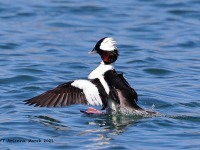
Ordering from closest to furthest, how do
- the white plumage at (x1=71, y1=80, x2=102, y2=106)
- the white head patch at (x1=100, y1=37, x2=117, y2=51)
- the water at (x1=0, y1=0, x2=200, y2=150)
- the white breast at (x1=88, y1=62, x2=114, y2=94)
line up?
1. the water at (x1=0, y1=0, x2=200, y2=150)
2. the white plumage at (x1=71, y1=80, x2=102, y2=106)
3. the white breast at (x1=88, y1=62, x2=114, y2=94)
4. the white head patch at (x1=100, y1=37, x2=117, y2=51)

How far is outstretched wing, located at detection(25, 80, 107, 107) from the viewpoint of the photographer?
10070 millimetres

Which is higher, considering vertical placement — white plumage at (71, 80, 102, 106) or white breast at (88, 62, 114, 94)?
white breast at (88, 62, 114, 94)

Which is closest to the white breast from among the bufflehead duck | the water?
the bufflehead duck

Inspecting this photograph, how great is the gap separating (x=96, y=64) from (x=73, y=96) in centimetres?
485

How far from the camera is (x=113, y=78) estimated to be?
10406 mm

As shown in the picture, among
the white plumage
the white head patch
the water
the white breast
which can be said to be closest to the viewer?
the water

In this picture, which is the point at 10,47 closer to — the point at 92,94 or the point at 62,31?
the point at 62,31

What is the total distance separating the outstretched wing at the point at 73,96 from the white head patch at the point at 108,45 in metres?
0.68

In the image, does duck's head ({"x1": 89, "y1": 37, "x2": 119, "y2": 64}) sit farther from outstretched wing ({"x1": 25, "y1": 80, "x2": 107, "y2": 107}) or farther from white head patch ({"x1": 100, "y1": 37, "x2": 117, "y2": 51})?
outstretched wing ({"x1": 25, "y1": 80, "x2": 107, "y2": 107})

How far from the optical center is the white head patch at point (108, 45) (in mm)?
10688

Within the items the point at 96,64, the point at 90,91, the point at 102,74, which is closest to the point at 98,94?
the point at 90,91

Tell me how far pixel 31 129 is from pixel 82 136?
0.75 meters

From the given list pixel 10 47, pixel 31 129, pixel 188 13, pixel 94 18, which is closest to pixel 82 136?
pixel 31 129

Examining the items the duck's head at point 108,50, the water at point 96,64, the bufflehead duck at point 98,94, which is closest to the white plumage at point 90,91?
the bufflehead duck at point 98,94
